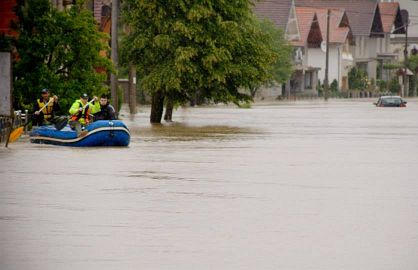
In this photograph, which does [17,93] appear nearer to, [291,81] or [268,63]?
[268,63]

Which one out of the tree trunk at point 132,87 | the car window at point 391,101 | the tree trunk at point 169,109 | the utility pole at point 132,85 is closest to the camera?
the tree trunk at point 169,109

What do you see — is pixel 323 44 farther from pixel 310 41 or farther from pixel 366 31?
pixel 366 31

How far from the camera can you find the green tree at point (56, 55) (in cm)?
4444

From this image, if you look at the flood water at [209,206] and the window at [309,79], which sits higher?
the window at [309,79]

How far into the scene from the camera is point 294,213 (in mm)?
21062

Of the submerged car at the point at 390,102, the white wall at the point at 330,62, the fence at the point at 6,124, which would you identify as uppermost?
the white wall at the point at 330,62

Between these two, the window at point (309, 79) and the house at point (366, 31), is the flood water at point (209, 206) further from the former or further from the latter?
the house at point (366, 31)

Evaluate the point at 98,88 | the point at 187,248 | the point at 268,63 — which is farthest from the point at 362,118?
the point at 187,248

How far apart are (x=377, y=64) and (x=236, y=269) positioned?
134 metres

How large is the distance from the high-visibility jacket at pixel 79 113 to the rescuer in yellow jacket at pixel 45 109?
2.69 meters

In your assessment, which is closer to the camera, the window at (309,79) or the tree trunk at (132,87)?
the tree trunk at (132,87)

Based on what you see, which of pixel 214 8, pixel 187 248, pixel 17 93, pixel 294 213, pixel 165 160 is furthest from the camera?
pixel 214 8

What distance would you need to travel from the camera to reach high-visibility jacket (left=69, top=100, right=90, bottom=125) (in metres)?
37.3

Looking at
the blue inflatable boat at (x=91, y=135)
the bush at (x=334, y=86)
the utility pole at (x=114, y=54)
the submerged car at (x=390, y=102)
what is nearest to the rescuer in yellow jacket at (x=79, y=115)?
the blue inflatable boat at (x=91, y=135)
